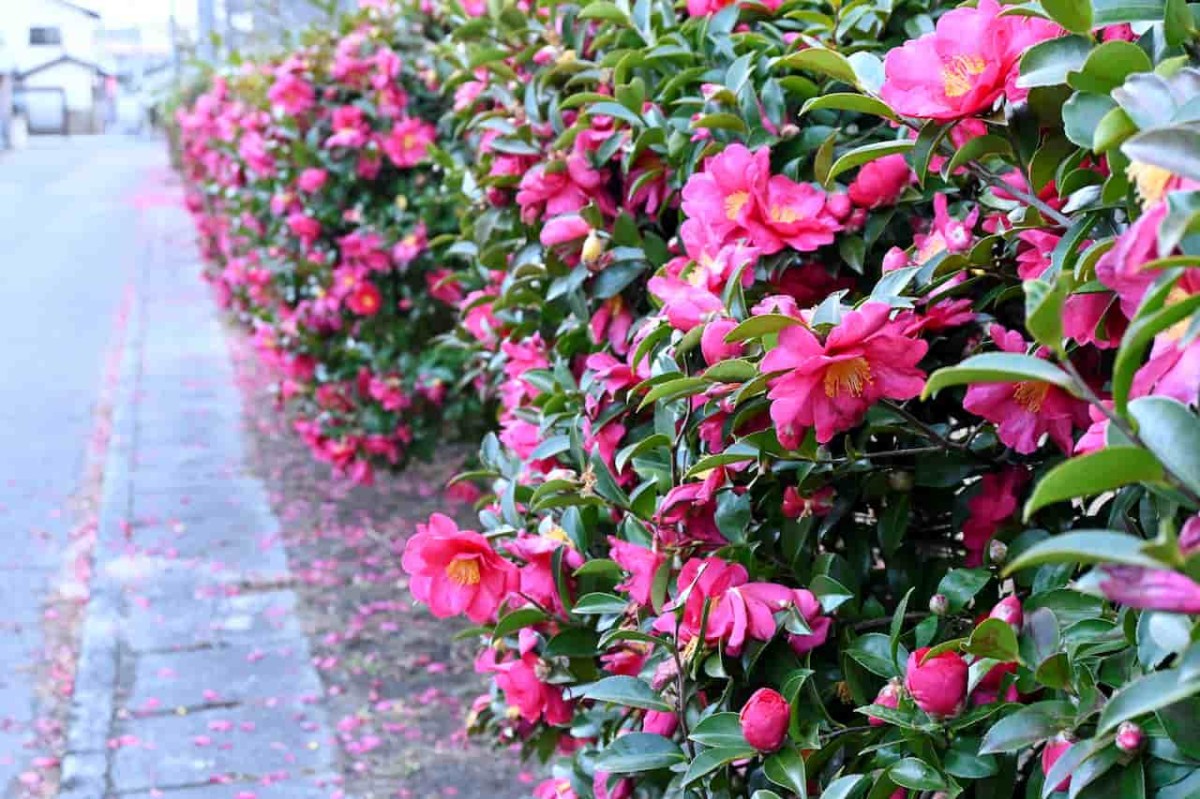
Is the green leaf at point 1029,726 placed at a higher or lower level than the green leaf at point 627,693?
higher

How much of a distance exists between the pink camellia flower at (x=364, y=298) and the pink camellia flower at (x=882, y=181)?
2869 millimetres

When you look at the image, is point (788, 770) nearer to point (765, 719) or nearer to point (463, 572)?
point (765, 719)

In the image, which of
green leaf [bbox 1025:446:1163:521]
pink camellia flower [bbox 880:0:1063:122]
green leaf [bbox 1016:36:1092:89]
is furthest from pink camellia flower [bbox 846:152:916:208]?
green leaf [bbox 1025:446:1163:521]

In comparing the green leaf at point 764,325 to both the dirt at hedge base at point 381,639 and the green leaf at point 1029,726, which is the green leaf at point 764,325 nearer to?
the green leaf at point 1029,726

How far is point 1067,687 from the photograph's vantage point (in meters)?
0.88

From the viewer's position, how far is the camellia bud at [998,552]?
107 centimetres

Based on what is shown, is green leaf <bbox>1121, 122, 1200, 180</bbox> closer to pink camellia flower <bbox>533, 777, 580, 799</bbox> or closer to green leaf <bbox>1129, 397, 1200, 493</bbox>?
green leaf <bbox>1129, 397, 1200, 493</bbox>

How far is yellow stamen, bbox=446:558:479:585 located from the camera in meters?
1.31

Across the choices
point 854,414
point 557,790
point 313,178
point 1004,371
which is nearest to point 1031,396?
point 854,414

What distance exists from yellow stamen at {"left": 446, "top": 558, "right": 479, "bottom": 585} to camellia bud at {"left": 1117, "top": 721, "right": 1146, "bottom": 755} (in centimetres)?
69

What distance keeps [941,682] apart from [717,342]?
1.06ft

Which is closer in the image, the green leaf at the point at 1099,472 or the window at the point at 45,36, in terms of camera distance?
the green leaf at the point at 1099,472

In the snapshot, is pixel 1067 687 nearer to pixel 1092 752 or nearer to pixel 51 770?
pixel 1092 752

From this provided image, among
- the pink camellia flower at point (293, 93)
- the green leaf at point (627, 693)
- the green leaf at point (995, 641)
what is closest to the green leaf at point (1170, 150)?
the green leaf at point (995, 641)
